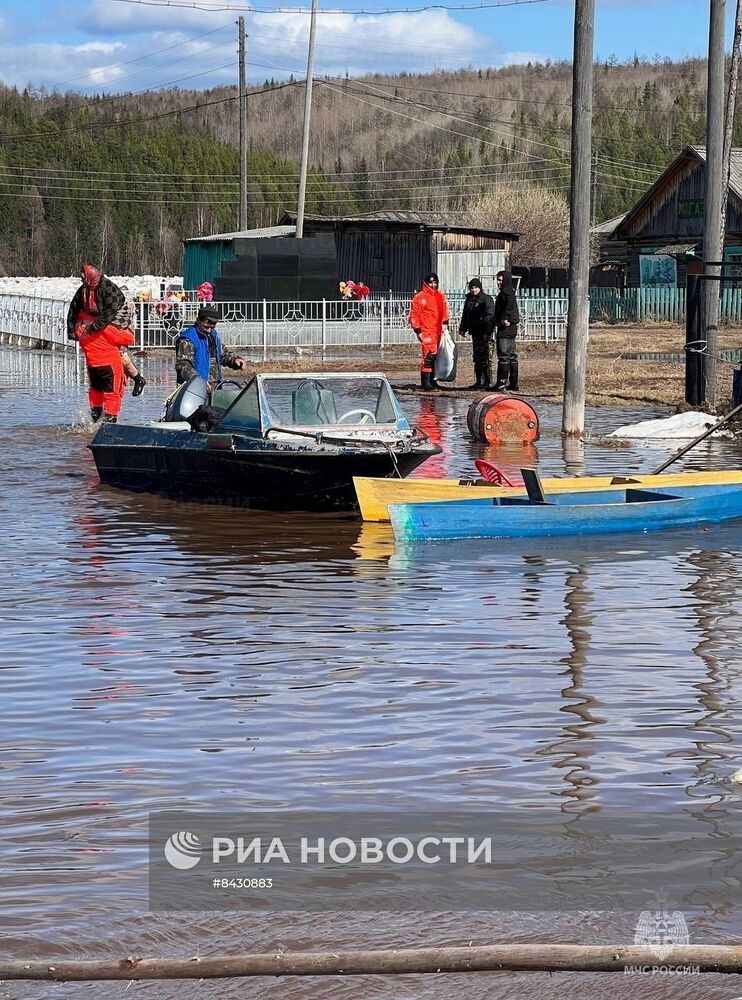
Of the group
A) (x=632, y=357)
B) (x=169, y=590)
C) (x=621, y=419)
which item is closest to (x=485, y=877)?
(x=169, y=590)

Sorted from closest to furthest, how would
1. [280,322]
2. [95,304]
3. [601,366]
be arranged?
[95,304], [601,366], [280,322]

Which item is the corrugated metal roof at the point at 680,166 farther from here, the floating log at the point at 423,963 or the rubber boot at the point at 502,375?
the floating log at the point at 423,963

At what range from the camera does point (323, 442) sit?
13.3 m

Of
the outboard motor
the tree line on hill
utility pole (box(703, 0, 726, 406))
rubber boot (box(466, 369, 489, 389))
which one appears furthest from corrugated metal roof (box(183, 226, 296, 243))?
the tree line on hill

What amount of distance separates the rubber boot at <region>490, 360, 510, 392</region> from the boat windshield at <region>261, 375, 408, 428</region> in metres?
12.4

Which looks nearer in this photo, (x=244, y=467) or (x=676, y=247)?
(x=244, y=467)

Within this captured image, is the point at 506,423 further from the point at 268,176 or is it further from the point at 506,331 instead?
the point at 268,176

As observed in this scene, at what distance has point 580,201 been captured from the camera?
18.9 m

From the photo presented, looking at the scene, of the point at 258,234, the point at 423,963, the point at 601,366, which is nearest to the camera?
the point at 423,963

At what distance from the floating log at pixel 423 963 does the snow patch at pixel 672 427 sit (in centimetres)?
1569

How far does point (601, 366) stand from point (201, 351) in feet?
55.7

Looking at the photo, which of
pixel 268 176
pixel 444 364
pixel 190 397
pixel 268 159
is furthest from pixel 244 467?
pixel 268 159

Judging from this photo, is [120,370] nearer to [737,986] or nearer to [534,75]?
[737,986]

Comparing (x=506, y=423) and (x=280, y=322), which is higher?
(x=280, y=322)
